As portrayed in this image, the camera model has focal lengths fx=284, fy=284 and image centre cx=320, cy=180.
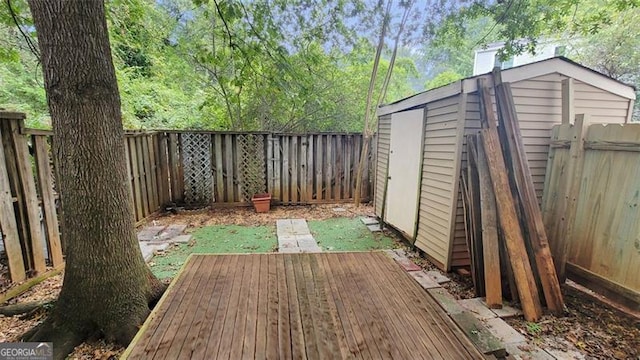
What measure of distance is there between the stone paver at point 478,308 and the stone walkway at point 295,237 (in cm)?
199

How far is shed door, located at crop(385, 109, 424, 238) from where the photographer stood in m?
4.06

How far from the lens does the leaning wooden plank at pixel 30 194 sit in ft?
8.45

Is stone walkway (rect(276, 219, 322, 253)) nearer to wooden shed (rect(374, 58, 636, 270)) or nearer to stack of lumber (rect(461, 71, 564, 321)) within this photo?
wooden shed (rect(374, 58, 636, 270))

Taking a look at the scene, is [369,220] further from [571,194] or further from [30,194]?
[30,194]

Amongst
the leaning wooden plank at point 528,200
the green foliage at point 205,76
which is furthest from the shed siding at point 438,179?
the green foliage at point 205,76

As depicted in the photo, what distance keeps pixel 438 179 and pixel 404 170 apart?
0.89 metres

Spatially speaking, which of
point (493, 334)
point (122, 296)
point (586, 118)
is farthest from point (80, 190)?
point (586, 118)

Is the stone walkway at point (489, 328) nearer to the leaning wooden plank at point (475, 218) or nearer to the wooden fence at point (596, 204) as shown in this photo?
the leaning wooden plank at point (475, 218)

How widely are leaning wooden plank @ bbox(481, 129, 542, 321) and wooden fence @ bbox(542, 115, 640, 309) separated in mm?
679

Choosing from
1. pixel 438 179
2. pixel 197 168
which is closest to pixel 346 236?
pixel 438 179

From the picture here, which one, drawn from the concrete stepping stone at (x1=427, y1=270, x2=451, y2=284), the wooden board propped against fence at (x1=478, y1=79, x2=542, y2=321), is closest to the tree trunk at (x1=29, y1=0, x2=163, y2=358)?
the concrete stepping stone at (x1=427, y1=270, x2=451, y2=284)

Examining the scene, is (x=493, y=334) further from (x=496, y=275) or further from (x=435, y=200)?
(x=435, y=200)

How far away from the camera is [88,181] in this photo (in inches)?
76.5

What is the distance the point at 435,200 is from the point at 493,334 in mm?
1633
